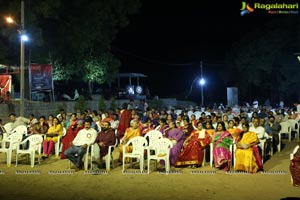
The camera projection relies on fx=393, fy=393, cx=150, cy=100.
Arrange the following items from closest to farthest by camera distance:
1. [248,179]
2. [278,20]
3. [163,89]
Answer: [248,179] → [278,20] → [163,89]

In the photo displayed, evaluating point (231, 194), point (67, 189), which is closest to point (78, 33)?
point (67, 189)

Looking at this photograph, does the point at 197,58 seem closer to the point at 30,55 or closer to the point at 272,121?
the point at 30,55

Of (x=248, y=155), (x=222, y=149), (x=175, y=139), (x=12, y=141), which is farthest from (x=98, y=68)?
(x=248, y=155)

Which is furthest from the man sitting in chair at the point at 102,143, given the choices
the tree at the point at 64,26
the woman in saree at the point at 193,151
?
the tree at the point at 64,26

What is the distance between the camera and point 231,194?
265 inches

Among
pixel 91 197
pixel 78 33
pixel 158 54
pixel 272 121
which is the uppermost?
pixel 158 54

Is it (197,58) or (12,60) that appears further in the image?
(197,58)

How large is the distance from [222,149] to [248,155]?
2.11ft

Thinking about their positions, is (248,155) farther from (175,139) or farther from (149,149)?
(149,149)

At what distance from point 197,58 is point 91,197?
37.9 meters

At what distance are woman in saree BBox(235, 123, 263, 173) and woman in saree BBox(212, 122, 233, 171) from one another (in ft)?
0.69

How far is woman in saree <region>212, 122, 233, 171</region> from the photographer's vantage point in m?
8.98

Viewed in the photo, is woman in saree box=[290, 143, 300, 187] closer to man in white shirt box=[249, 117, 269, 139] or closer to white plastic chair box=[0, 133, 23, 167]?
man in white shirt box=[249, 117, 269, 139]

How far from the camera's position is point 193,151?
30.9ft
